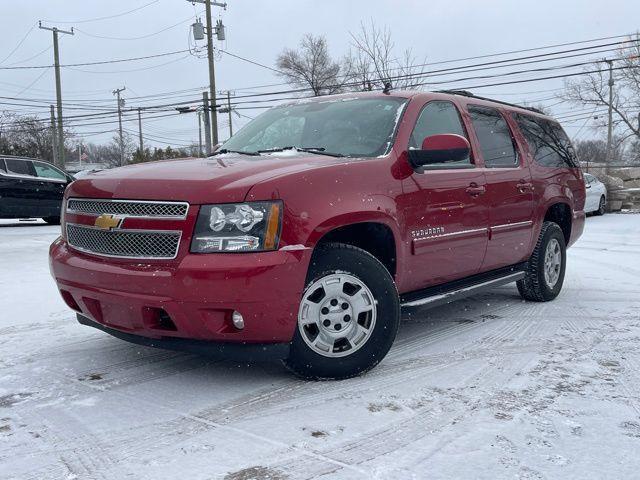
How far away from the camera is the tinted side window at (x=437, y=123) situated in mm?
4184

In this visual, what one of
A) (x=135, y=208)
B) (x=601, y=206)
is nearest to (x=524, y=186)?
(x=135, y=208)

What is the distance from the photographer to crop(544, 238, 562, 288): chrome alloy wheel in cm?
574

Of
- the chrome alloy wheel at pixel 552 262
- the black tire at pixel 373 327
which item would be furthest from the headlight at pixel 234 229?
the chrome alloy wheel at pixel 552 262

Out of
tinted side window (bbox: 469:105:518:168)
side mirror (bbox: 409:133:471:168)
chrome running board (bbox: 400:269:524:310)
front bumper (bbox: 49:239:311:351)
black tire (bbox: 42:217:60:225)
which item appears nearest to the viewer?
front bumper (bbox: 49:239:311:351)

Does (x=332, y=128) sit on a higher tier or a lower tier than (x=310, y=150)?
higher

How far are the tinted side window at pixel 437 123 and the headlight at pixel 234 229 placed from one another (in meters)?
1.39

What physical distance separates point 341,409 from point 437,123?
2.32m

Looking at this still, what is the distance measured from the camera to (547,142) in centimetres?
595

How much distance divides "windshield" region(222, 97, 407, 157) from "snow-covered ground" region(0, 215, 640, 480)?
1.41 meters

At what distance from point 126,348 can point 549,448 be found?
2794 mm

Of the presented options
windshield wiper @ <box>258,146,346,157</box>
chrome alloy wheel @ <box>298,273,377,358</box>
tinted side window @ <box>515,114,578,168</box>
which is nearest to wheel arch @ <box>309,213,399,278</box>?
chrome alloy wheel @ <box>298,273,377,358</box>

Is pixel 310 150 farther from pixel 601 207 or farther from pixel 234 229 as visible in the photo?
pixel 601 207

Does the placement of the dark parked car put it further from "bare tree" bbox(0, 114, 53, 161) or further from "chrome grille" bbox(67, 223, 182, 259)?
"bare tree" bbox(0, 114, 53, 161)

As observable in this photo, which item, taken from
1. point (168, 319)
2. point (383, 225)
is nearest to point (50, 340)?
point (168, 319)
